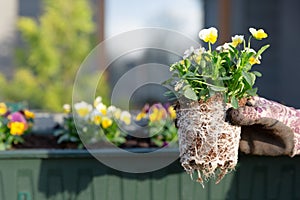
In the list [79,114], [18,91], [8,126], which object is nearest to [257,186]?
[79,114]

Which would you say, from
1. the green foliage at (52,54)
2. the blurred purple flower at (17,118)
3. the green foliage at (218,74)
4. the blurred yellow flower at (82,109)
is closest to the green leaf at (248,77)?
the green foliage at (218,74)

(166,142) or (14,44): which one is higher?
(14,44)

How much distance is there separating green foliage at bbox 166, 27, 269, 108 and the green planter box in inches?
15.3

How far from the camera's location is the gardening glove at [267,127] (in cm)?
191

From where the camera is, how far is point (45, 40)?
5812mm

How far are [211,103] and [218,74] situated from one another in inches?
3.5

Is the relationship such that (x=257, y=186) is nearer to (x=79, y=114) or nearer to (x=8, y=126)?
(x=79, y=114)

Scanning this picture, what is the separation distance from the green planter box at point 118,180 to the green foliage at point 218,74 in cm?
39

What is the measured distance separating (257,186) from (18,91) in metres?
3.84

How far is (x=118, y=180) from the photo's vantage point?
2236 millimetres

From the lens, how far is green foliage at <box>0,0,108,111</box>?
228 inches

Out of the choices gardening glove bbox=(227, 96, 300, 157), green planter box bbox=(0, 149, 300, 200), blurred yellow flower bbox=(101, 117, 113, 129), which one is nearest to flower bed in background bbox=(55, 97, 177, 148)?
blurred yellow flower bbox=(101, 117, 113, 129)

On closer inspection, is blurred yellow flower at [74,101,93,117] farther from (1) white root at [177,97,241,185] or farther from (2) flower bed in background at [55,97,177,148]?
(1) white root at [177,97,241,185]

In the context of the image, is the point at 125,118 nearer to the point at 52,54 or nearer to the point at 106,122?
the point at 106,122
